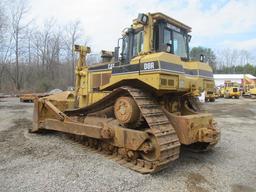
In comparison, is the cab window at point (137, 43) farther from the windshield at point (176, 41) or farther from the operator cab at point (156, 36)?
the windshield at point (176, 41)

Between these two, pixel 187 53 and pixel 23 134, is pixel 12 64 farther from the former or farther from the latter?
pixel 187 53

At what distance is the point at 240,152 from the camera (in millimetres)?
6906

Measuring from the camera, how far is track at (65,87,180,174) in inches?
191

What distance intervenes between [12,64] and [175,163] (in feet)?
130

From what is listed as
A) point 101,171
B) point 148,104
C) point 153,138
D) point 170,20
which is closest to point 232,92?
point 170,20

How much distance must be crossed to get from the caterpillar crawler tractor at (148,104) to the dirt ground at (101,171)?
1.10 ft

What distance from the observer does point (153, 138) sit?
5.00 meters

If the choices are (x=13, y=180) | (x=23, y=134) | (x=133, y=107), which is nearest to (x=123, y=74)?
(x=133, y=107)

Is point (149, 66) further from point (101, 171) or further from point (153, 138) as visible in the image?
point (101, 171)

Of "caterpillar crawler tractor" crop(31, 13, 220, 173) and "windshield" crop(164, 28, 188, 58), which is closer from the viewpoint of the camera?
"caterpillar crawler tractor" crop(31, 13, 220, 173)

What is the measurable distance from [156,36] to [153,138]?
84.5 inches

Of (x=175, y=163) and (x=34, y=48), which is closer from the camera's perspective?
(x=175, y=163)

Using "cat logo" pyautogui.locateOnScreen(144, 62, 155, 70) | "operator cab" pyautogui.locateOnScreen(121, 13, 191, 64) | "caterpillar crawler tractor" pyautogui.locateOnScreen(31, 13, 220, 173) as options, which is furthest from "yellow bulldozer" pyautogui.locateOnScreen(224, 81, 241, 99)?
"cat logo" pyautogui.locateOnScreen(144, 62, 155, 70)

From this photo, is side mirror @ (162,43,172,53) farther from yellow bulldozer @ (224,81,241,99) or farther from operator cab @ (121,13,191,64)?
yellow bulldozer @ (224,81,241,99)
